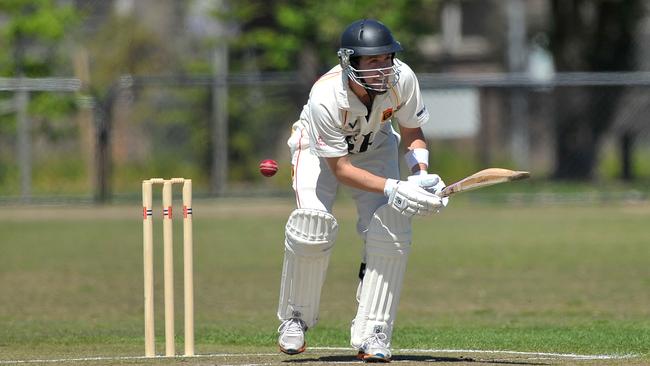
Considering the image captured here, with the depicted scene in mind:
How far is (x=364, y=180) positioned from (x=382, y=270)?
46 centimetres

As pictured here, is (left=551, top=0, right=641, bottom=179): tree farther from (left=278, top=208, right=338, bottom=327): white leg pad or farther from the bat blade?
the bat blade

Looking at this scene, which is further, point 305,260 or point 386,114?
point 305,260

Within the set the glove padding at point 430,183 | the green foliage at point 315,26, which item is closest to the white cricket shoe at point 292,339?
the glove padding at point 430,183

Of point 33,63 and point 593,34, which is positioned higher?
point 593,34

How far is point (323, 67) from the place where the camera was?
22781 mm

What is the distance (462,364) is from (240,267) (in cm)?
686

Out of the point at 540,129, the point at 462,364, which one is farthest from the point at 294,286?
the point at 540,129

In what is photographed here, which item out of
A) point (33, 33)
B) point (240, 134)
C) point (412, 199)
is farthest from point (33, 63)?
point (412, 199)

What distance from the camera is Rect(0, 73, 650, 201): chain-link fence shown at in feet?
67.1

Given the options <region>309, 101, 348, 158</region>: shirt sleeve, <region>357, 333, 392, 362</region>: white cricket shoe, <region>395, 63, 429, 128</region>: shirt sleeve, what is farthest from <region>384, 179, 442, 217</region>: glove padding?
<region>357, 333, 392, 362</region>: white cricket shoe

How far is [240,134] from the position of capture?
21141 mm

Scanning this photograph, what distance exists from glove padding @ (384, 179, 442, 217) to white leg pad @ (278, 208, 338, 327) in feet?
1.30

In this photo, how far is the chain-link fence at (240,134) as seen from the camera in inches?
805

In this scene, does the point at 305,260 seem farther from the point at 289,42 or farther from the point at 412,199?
the point at 289,42
